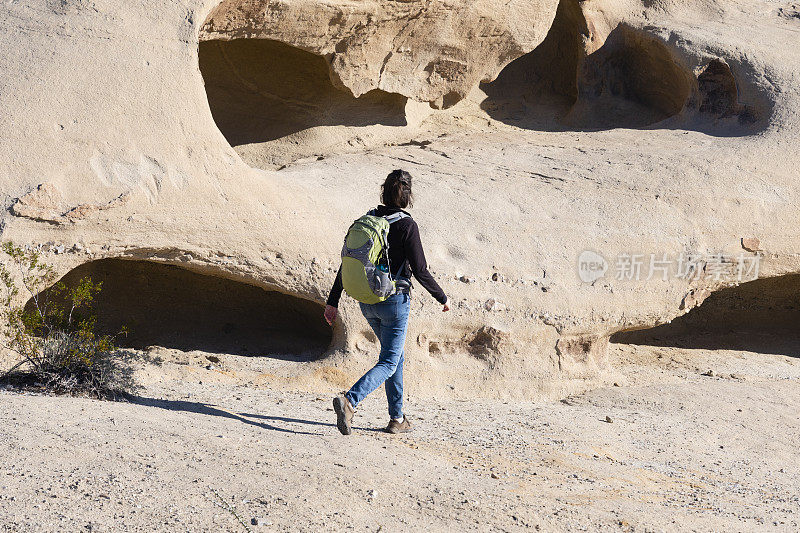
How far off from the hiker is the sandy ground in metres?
0.33

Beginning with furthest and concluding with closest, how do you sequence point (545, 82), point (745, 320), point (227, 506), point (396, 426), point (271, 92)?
point (545, 82), point (745, 320), point (271, 92), point (396, 426), point (227, 506)

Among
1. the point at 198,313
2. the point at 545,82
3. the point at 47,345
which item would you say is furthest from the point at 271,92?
the point at 47,345

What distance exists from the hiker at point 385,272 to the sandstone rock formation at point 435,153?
1.35 m

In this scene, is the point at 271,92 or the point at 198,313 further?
the point at 271,92

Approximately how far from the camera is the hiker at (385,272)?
168 inches

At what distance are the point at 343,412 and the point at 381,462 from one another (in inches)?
14.2

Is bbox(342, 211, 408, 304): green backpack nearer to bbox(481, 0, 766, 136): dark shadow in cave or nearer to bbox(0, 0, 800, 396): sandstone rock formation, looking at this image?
bbox(0, 0, 800, 396): sandstone rock formation

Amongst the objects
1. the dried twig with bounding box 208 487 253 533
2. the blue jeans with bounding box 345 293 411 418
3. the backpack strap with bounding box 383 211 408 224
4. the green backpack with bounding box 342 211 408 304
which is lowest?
the dried twig with bounding box 208 487 253 533

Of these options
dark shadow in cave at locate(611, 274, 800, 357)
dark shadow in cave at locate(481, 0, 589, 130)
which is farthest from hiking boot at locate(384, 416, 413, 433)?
dark shadow in cave at locate(481, 0, 589, 130)

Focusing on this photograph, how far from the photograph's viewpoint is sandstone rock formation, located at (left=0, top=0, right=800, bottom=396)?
210 inches

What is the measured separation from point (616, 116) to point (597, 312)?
322 cm

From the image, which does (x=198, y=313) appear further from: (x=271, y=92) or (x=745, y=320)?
(x=745, y=320)

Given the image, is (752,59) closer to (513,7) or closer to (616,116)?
(616,116)

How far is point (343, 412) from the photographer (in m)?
4.36
